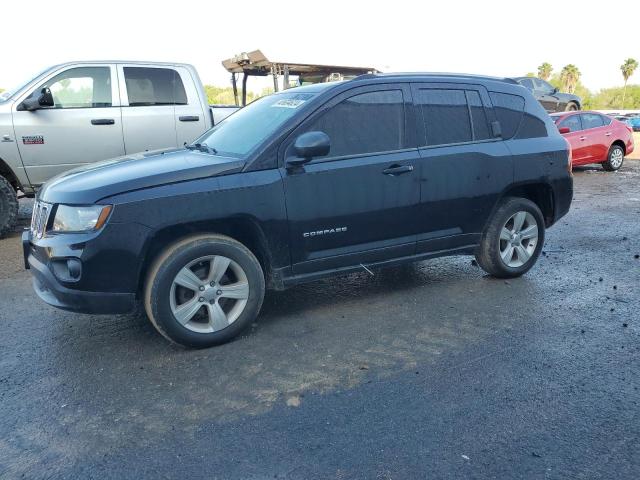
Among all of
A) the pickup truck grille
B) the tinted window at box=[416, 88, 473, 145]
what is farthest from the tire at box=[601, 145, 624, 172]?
the pickup truck grille

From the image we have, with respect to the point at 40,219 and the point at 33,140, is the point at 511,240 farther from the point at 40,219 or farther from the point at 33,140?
the point at 33,140

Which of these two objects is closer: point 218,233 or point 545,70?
point 218,233

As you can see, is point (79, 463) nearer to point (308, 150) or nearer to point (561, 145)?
point (308, 150)

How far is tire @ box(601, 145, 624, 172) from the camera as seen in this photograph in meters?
14.1

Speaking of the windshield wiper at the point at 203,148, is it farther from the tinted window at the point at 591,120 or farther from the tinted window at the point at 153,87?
the tinted window at the point at 591,120

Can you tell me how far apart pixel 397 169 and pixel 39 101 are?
4825 millimetres

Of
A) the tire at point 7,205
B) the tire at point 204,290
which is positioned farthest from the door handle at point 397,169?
the tire at point 7,205

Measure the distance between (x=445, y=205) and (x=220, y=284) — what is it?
200 centimetres

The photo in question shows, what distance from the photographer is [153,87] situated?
744 centimetres

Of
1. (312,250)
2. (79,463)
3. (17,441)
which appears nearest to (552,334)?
(312,250)

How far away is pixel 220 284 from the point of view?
12.9ft

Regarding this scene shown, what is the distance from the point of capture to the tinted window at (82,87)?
6957mm

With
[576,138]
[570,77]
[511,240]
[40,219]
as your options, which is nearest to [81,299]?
[40,219]

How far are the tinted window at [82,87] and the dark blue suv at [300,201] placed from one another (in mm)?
2975
